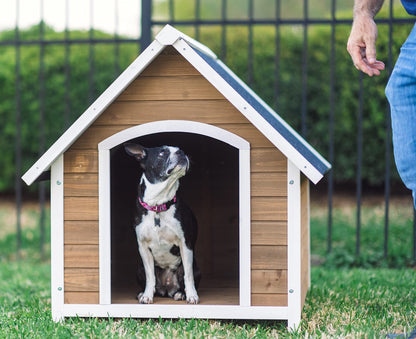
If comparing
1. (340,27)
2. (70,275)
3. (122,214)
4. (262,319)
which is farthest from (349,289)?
(340,27)

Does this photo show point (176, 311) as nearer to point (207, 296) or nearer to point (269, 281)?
point (207, 296)

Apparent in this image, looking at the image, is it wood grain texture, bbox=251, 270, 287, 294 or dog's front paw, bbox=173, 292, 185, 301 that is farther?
dog's front paw, bbox=173, 292, 185, 301

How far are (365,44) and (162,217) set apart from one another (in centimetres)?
155

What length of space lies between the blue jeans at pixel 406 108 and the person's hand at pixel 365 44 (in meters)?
0.13

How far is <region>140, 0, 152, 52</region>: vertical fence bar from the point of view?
17.0 ft

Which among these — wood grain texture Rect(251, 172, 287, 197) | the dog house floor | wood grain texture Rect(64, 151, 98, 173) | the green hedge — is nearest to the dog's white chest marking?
the dog house floor

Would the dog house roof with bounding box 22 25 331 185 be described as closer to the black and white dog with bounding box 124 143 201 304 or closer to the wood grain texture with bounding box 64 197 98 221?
the wood grain texture with bounding box 64 197 98 221

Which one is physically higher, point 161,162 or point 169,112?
point 169,112

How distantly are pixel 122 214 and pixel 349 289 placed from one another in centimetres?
176

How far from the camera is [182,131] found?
3.56 m

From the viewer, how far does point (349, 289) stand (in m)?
4.49

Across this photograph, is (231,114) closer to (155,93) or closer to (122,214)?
(155,93)

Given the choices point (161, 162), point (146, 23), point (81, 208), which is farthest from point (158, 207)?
point (146, 23)

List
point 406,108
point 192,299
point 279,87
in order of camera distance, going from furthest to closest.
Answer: point 279,87
point 192,299
point 406,108
